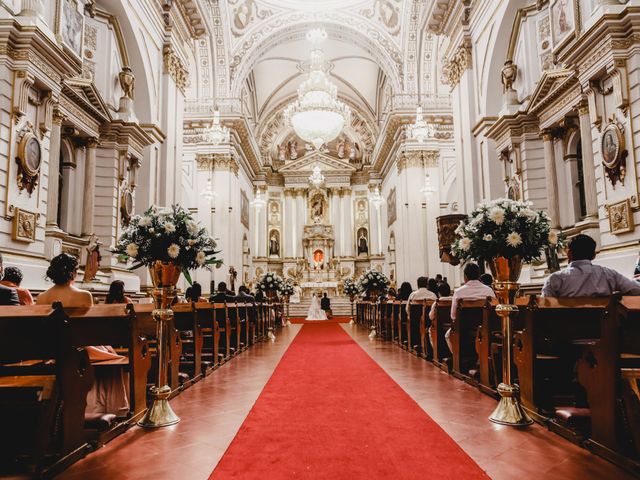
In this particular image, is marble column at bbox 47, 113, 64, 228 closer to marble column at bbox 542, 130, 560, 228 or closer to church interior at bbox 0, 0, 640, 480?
church interior at bbox 0, 0, 640, 480

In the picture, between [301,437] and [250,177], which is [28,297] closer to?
[301,437]

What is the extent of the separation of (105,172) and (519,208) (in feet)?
28.8

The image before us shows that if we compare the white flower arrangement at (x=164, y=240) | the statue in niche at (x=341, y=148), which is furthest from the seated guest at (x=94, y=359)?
the statue in niche at (x=341, y=148)

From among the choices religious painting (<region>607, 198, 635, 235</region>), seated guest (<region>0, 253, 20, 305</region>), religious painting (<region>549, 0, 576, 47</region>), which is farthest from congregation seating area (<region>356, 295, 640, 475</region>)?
religious painting (<region>549, 0, 576, 47</region>)

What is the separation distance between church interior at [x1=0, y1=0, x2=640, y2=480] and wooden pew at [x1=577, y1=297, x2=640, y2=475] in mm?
12

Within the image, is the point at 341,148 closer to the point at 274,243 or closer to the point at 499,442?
the point at 274,243

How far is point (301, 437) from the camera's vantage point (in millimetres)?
3285

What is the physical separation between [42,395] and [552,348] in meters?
3.30

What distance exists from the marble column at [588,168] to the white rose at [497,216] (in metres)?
4.83

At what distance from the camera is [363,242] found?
1179 inches

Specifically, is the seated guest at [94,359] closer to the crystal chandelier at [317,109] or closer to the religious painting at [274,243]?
the crystal chandelier at [317,109]

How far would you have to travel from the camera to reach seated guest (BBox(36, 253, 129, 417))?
3.66 metres

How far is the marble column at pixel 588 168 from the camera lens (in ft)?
25.3

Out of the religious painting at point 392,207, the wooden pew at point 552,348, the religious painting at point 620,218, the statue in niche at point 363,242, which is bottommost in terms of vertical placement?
the wooden pew at point 552,348
